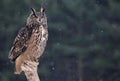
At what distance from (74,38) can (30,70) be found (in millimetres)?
10159

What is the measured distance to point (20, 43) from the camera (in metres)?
5.63

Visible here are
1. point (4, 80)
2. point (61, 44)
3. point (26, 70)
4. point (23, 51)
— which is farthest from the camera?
point (61, 44)

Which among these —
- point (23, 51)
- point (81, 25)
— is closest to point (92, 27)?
point (81, 25)

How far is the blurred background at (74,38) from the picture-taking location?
14.5 meters

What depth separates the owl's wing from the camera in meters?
5.59

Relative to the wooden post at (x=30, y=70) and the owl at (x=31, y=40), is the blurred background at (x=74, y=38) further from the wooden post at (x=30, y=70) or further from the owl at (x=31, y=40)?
the wooden post at (x=30, y=70)

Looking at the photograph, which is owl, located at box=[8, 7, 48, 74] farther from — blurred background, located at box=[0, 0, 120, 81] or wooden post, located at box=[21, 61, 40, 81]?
blurred background, located at box=[0, 0, 120, 81]

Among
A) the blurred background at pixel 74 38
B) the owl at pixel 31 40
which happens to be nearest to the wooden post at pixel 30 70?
the owl at pixel 31 40

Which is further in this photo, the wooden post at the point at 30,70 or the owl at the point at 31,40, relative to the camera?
the owl at the point at 31,40

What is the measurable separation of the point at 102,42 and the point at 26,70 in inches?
397

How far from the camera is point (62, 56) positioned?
15.2 metres

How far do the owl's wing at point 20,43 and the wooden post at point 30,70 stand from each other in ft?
1.06

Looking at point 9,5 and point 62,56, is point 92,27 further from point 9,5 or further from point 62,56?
point 9,5

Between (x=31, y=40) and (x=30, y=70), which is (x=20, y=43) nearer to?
(x=31, y=40)
